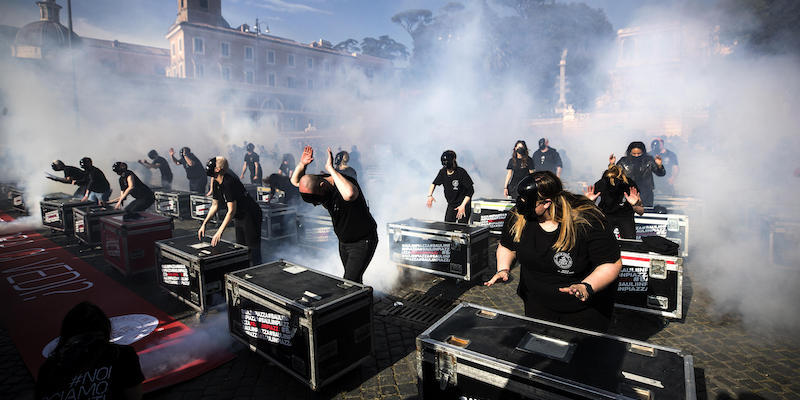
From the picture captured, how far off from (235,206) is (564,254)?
427cm

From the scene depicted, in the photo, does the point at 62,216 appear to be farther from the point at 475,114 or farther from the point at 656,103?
the point at 656,103

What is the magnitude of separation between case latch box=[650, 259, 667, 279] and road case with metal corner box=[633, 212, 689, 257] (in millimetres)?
2581

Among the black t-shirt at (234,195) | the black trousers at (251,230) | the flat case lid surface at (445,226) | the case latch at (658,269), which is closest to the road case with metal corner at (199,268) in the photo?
the black trousers at (251,230)

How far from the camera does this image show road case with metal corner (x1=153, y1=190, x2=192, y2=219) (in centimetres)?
1179

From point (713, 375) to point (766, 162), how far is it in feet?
71.8

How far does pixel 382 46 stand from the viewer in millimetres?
73188

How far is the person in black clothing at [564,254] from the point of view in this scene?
2.55 meters

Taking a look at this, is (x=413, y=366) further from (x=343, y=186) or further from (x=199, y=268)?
(x=199, y=268)

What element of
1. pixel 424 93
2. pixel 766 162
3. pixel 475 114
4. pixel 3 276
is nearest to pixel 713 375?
pixel 3 276

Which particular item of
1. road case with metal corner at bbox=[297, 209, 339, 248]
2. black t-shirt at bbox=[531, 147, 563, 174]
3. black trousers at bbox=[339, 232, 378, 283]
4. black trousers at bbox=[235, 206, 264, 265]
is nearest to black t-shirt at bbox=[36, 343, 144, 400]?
black trousers at bbox=[339, 232, 378, 283]

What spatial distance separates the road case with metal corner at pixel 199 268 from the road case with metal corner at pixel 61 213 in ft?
19.1

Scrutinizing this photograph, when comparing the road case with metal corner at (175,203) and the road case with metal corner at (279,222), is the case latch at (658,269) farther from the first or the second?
the road case with metal corner at (175,203)

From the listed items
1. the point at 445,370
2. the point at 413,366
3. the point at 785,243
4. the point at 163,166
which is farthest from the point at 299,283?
the point at 163,166

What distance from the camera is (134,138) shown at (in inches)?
997
